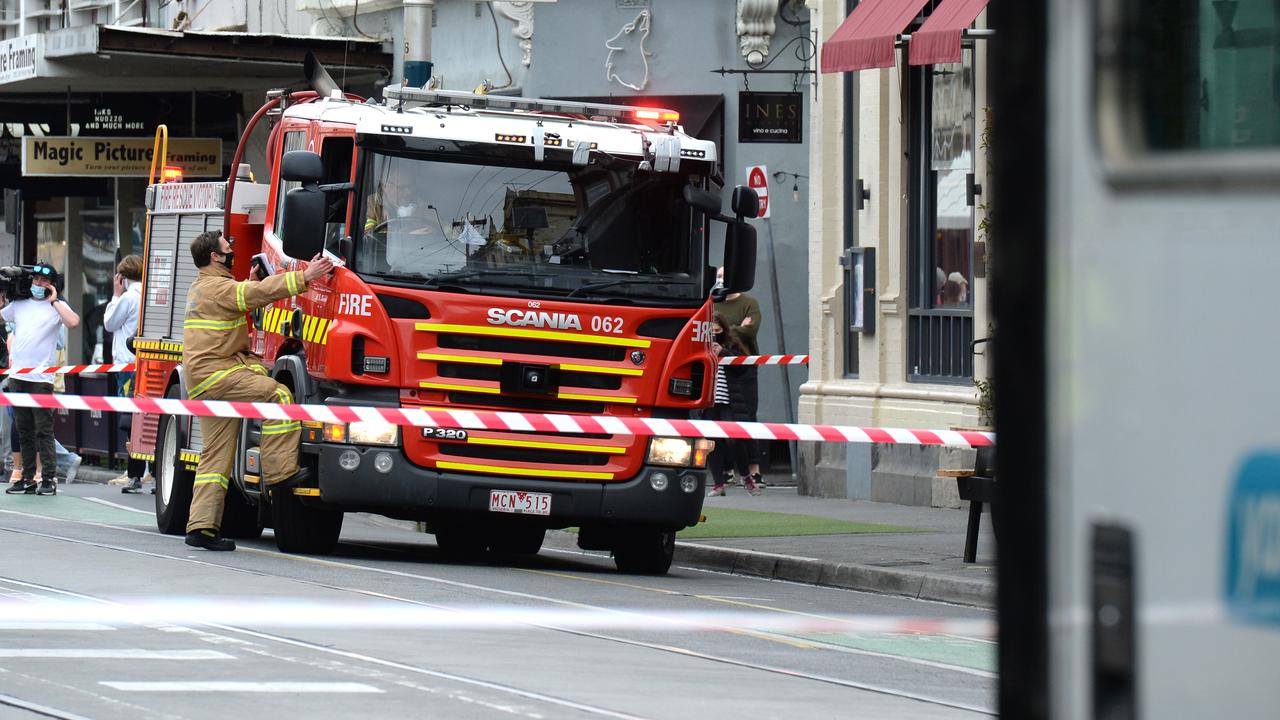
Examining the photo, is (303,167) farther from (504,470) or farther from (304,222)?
(504,470)

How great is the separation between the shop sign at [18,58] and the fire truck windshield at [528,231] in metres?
16.6

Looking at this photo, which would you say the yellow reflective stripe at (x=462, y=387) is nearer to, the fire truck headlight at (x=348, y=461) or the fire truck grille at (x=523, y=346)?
the fire truck grille at (x=523, y=346)

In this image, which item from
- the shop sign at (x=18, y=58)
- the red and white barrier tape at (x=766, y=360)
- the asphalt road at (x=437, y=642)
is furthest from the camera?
the shop sign at (x=18, y=58)

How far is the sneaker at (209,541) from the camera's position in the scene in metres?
14.1

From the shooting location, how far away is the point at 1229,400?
3.01 metres

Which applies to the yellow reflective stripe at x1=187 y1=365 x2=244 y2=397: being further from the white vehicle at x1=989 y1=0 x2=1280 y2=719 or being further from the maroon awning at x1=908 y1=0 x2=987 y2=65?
the white vehicle at x1=989 y1=0 x2=1280 y2=719

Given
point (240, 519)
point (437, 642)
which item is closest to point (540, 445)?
point (240, 519)

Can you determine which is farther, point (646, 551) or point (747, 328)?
point (747, 328)

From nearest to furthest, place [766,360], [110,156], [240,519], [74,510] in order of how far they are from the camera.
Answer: [240,519], [74,510], [766,360], [110,156]

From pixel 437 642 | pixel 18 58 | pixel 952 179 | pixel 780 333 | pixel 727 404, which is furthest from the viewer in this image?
pixel 18 58

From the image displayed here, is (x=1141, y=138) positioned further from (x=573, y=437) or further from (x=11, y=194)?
(x=11, y=194)

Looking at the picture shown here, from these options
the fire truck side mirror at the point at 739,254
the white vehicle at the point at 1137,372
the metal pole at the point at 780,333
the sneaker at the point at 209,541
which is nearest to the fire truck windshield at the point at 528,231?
the fire truck side mirror at the point at 739,254

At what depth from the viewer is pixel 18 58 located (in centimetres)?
2964

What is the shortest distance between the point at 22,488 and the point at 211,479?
6851 mm
